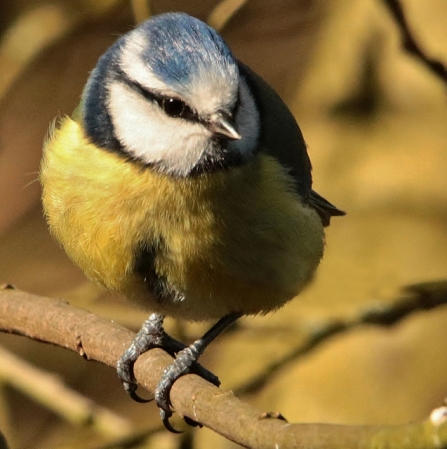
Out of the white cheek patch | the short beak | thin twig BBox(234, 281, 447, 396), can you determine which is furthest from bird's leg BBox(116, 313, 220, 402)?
the short beak

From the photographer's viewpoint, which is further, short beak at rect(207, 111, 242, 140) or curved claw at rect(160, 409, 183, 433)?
curved claw at rect(160, 409, 183, 433)

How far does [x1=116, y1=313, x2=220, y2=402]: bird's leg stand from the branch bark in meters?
0.02

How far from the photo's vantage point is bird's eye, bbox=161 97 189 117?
1.94 meters

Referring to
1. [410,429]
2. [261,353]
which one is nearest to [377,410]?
[261,353]

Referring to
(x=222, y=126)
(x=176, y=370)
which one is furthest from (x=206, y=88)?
(x=176, y=370)

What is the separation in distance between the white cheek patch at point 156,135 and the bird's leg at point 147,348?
1.51ft

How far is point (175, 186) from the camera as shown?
6.68ft

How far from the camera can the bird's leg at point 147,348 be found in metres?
2.19

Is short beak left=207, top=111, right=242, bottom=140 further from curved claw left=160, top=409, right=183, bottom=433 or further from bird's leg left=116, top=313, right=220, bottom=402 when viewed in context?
curved claw left=160, top=409, right=183, bottom=433

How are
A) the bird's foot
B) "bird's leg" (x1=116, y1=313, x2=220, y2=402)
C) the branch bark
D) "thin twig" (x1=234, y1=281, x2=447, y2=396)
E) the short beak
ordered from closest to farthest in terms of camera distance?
the branch bark, the short beak, the bird's foot, "bird's leg" (x1=116, y1=313, x2=220, y2=402), "thin twig" (x1=234, y1=281, x2=447, y2=396)

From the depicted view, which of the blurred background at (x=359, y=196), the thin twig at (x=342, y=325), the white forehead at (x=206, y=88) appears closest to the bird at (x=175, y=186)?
the white forehead at (x=206, y=88)

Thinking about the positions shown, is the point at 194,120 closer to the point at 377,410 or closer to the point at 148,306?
the point at 148,306

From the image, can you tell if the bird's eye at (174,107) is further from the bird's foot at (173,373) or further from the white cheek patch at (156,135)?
the bird's foot at (173,373)

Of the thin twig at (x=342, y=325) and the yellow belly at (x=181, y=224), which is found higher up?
the yellow belly at (x=181, y=224)
